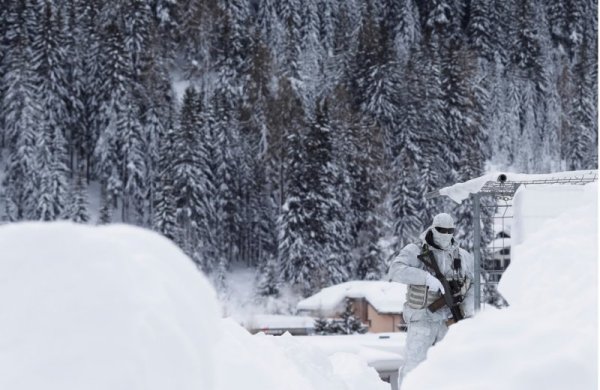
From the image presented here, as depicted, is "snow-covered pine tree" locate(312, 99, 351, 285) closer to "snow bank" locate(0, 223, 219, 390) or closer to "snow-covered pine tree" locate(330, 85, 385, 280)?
"snow-covered pine tree" locate(330, 85, 385, 280)

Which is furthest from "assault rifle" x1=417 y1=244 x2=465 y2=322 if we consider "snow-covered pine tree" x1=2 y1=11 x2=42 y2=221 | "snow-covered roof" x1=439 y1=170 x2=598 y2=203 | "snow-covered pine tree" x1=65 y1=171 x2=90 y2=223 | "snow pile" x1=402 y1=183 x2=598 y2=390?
"snow-covered pine tree" x1=2 y1=11 x2=42 y2=221

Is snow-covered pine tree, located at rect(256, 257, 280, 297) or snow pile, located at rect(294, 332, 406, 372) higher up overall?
snow pile, located at rect(294, 332, 406, 372)

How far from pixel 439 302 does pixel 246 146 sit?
41.6m

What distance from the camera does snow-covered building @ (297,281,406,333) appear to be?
891 inches

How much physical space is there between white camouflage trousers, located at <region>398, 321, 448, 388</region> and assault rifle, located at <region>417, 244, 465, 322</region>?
0.53 ft

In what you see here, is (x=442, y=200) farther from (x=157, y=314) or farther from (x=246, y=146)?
(x=157, y=314)

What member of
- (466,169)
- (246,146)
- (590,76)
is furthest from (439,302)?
(590,76)

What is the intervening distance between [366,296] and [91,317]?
75.2ft

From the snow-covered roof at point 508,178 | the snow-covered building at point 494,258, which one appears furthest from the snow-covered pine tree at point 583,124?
the snow-covered roof at point 508,178

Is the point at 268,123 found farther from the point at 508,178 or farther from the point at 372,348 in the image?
the point at 508,178

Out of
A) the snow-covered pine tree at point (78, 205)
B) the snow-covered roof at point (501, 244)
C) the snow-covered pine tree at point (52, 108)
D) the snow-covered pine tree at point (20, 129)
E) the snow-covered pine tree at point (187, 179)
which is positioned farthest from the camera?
the snow-covered pine tree at point (20, 129)

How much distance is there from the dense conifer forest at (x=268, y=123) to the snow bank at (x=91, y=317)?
3239cm

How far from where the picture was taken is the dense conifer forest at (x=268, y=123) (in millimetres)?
39906

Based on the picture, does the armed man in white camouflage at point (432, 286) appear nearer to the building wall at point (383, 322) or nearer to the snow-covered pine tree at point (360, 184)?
the building wall at point (383, 322)
